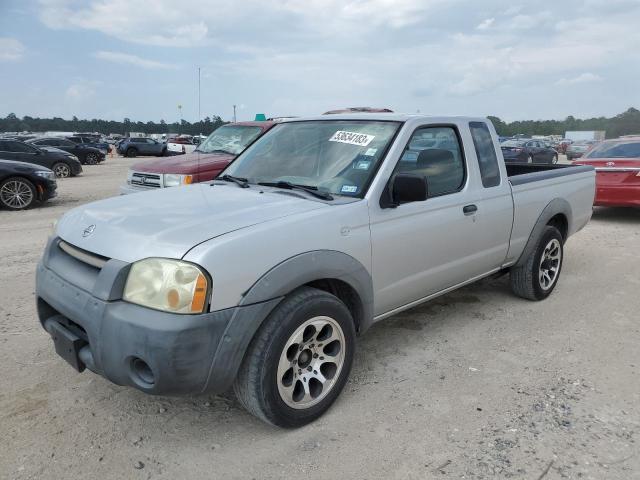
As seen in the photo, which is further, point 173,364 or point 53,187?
point 53,187

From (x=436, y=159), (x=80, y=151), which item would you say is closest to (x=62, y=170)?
(x=80, y=151)

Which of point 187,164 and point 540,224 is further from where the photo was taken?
point 187,164

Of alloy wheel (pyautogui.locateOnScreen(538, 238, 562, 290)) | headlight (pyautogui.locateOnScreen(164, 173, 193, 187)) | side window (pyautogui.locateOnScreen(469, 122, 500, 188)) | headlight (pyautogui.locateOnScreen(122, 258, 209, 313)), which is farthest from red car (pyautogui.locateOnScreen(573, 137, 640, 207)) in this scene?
headlight (pyautogui.locateOnScreen(122, 258, 209, 313))

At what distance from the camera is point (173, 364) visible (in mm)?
2328

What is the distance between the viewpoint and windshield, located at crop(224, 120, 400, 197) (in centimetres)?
335

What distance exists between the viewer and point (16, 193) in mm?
10453

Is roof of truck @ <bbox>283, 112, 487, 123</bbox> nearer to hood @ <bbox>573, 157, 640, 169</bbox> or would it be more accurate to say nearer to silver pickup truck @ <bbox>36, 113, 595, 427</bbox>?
silver pickup truck @ <bbox>36, 113, 595, 427</bbox>

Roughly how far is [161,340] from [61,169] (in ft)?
56.3

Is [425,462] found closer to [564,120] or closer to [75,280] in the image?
[75,280]

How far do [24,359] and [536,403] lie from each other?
349 cm

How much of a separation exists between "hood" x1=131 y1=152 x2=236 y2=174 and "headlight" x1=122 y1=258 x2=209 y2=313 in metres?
5.16

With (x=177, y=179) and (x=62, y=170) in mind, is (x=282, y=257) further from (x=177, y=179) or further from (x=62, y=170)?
(x=62, y=170)

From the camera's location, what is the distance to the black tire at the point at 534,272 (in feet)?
15.9

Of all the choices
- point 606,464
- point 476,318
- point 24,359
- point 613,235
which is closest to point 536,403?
point 606,464
